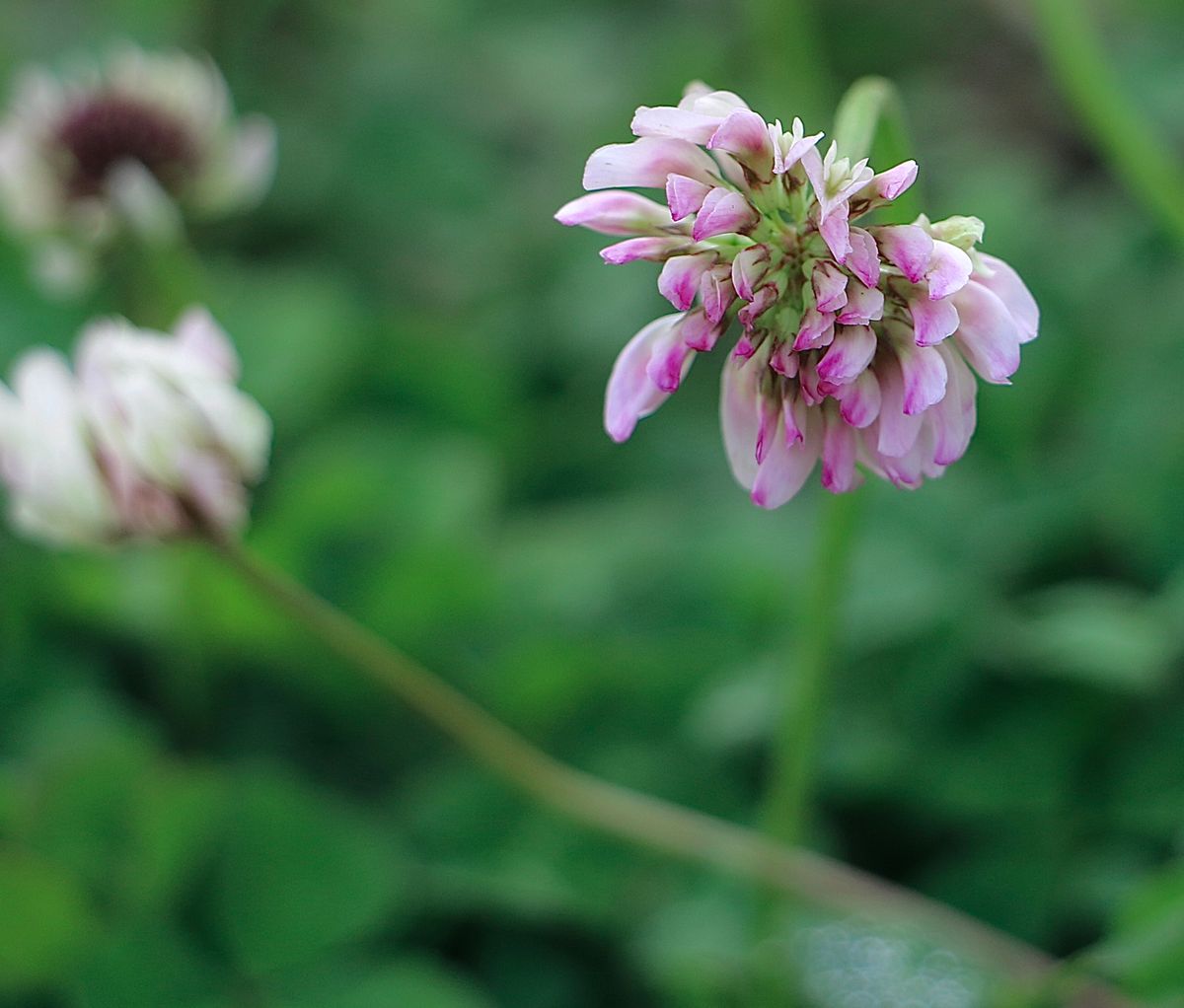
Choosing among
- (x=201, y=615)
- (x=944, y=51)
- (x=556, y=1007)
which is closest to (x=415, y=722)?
(x=201, y=615)

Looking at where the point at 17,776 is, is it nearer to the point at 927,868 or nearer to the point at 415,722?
the point at 415,722

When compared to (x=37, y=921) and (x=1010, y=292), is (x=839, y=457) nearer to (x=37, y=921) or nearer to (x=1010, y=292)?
(x=1010, y=292)

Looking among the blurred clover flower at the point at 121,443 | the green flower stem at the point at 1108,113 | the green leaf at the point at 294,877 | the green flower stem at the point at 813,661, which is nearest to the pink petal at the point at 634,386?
the green flower stem at the point at 813,661

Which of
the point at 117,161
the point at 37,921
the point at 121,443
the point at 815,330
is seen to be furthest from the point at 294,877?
the point at 815,330

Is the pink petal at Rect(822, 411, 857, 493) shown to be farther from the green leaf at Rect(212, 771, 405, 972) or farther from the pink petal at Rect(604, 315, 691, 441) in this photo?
the green leaf at Rect(212, 771, 405, 972)

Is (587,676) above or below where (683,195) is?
above

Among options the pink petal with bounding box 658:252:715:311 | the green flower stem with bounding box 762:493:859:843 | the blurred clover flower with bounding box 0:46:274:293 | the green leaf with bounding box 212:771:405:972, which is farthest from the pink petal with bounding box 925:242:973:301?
the blurred clover flower with bounding box 0:46:274:293
